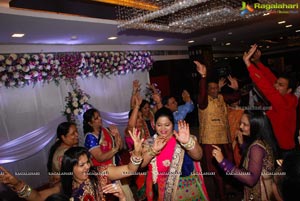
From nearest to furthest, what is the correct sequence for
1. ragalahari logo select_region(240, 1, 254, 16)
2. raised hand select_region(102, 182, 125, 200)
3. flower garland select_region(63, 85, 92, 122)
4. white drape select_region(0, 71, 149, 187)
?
1. raised hand select_region(102, 182, 125, 200)
2. ragalahari logo select_region(240, 1, 254, 16)
3. white drape select_region(0, 71, 149, 187)
4. flower garland select_region(63, 85, 92, 122)

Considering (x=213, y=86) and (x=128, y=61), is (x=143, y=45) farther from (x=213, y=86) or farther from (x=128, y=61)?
(x=213, y=86)

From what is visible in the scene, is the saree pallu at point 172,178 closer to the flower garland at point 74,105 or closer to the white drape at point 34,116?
the flower garland at point 74,105

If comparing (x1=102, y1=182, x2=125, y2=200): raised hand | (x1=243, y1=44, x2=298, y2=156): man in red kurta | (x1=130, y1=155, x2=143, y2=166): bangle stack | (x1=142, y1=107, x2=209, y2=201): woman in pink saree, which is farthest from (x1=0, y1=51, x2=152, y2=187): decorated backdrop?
(x1=243, y1=44, x2=298, y2=156): man in red kurta

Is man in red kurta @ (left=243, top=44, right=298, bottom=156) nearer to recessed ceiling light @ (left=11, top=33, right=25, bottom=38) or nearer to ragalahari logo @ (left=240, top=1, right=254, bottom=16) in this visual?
ragalahari logo @ (left=240, top=1, right=254, bottom=16)

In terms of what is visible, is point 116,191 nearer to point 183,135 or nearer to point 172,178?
point 172,178

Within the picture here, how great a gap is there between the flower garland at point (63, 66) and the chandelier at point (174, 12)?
2.14 m

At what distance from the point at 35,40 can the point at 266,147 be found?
4.26 meters

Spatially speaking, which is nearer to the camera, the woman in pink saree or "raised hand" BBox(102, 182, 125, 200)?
"raised hand" BBox(102, 182, 125, 200)

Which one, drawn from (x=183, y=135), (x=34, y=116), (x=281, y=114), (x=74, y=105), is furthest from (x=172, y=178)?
(x=34, y=116)

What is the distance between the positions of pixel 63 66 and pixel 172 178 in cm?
390

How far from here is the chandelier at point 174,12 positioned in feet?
8.62

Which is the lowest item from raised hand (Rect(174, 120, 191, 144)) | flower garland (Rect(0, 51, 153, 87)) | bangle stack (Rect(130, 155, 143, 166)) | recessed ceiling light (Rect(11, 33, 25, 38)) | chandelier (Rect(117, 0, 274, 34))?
bangle stack (Rect(130, 155, 143, 166))

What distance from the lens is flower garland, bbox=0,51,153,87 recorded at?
431cm

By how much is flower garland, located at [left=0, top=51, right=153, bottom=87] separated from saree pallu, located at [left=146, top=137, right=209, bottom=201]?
3.41 metres
